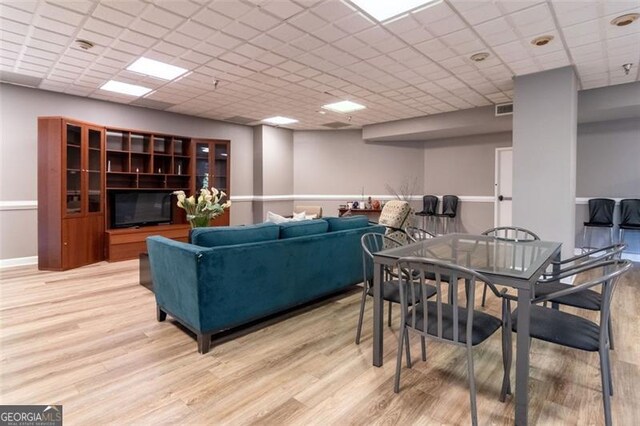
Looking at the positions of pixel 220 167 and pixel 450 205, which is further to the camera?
pixel 450 205

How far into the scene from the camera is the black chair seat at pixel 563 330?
1.62 meters

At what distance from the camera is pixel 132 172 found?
5.96 m

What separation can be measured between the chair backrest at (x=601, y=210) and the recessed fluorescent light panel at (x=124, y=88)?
7433mm

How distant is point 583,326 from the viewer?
1.76 metres

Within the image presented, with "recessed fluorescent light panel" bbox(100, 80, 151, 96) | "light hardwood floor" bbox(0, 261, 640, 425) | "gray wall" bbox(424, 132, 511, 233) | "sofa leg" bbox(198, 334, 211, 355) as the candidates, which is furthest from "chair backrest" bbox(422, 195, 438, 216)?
→ "sofa leg" bbox(198, 334, 211, 355)

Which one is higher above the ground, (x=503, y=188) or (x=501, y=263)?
(x=503, y=188)

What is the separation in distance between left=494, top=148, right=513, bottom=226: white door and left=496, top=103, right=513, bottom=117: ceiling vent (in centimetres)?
141

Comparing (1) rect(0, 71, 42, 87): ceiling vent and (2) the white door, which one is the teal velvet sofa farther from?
(2) the white door

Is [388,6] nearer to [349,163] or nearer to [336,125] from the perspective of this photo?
[336,125]

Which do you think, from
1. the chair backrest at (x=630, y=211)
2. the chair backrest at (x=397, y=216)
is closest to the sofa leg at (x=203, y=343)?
the chair backrest at (x=397, y=216)

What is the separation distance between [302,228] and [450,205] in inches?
209

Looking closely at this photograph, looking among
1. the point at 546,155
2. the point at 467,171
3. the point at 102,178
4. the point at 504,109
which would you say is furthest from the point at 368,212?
the point at 102,178

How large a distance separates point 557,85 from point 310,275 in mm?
3810

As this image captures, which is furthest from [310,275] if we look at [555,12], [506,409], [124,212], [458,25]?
[124,212]
